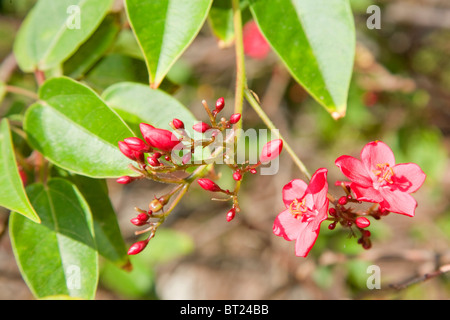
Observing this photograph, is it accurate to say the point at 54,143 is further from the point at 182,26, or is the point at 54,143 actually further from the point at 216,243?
the point at 216,243

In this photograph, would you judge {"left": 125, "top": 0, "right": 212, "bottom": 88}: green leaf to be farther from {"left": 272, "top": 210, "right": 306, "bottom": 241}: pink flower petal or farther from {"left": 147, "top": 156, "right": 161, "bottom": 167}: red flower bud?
{"left": 272, "top": 210, "right": 306, "bottom": 241}: pink flower petal

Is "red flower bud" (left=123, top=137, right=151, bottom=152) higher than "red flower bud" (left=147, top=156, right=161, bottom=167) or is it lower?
higher

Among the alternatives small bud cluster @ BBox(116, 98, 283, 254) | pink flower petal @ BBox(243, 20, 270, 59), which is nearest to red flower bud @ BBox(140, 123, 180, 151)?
small bud cluster @ BBox(116, 98, 283, 254)

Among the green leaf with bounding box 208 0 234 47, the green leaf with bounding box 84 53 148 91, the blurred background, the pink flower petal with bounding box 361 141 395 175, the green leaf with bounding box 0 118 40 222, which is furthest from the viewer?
the blurred background

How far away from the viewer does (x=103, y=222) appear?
1648 millimetres

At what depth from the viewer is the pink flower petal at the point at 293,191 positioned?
1.38m

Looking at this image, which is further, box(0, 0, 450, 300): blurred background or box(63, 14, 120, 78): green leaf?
box(0, 0, 450, 300): blurred background

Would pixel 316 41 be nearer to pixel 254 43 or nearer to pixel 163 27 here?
pixel 163 27

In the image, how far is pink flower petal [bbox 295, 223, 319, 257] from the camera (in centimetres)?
127

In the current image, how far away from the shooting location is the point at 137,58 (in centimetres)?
196

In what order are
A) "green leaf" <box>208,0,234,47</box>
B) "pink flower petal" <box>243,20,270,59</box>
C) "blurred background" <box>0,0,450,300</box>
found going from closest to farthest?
"green leaf" <box>208,0,234,47</box> → "blurred background" <box>0,0,450,300</box> → "pink flower petal" <box>243,20,270,59</box>

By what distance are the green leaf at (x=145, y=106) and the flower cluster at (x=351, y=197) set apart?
1.36 ft

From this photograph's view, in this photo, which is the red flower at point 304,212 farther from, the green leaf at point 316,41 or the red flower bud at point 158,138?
the red flower bud at point 158,138

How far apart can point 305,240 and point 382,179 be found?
298 mm
